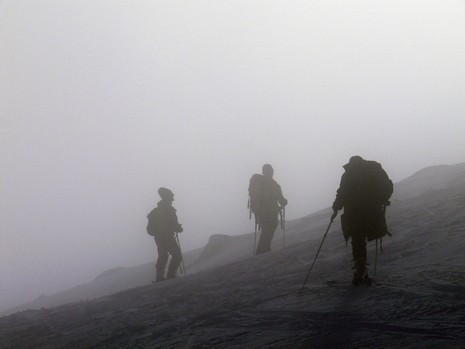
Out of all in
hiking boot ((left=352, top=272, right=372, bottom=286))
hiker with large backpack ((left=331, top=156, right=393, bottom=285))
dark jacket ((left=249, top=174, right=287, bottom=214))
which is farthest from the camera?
dark jacket ((left=249, top=174, right=287, bottom=214))

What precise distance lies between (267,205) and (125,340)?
9.44 metres

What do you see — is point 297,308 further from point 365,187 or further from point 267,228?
point 267,228

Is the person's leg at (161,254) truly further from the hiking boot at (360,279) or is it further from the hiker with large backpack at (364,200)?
the hiking boot at (360,279)

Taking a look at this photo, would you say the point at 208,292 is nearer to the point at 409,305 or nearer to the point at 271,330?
the point at 271,330

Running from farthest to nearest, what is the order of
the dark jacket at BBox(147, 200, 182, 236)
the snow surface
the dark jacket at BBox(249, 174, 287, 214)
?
the dark jacket at BBox(249, 174, 287, 214) → the dark jacket at BBox(147, 200, 182, 236) → the snow surface

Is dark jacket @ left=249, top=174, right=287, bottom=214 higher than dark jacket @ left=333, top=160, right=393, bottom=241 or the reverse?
higher

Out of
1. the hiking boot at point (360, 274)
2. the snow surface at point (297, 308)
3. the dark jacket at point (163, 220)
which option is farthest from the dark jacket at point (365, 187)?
the dark jacket at point (163, 220)

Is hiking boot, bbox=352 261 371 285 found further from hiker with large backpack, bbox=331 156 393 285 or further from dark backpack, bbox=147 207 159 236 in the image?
dark backpack, bbox=147 207 159 236

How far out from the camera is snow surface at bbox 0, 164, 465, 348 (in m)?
5.78

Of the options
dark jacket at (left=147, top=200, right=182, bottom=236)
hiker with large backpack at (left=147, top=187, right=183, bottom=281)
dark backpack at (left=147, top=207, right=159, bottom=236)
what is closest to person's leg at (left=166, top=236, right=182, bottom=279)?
hiker with large backpack at (left=147, top=187, right=183, bottom=281)

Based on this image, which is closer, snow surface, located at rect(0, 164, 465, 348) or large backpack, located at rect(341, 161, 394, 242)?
snow surface, located at rect(0, 164, 465, 348)

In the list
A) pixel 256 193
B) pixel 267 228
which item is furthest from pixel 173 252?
pixel 256 193

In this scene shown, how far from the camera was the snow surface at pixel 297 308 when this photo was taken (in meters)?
5.78

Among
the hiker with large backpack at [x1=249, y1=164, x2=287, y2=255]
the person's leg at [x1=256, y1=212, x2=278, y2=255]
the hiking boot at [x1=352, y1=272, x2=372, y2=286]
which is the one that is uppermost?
the hiker with large backpack at [x1=249, y1=164, x2=287, y2=255]
